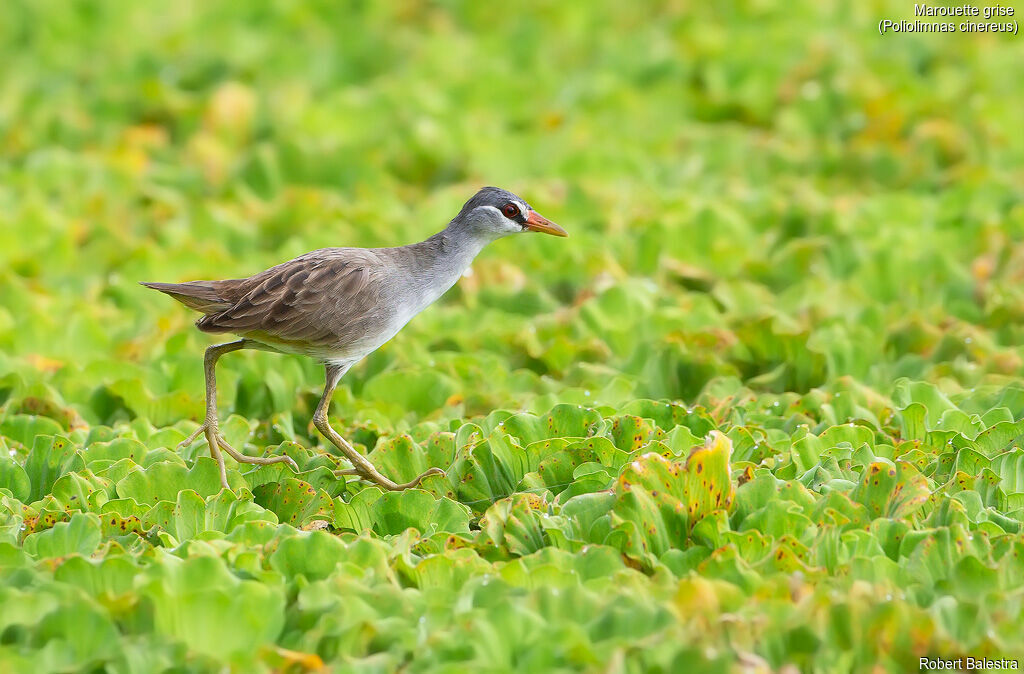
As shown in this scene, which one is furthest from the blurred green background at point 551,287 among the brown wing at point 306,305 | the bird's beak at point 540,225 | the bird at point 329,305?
the bird's beak at point 540,225

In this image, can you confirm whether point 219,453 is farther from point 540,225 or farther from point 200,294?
→ point 540,225

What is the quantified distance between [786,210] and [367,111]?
299 centimetres

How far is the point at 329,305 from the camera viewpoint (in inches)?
187

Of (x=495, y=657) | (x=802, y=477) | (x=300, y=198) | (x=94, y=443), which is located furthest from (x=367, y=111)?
(x=495, y=657)

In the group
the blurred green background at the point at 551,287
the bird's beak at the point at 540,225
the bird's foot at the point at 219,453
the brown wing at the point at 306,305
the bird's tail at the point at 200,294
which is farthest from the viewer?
the bird's beak at the point at 540,225

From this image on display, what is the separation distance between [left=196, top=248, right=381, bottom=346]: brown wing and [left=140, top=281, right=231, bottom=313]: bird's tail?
0.04 metres

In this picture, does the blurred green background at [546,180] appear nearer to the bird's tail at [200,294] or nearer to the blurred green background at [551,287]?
the blurred green background at [551,287]

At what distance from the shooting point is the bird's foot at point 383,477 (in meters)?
4.67

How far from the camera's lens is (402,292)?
489cm

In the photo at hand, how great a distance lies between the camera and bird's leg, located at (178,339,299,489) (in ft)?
15.2

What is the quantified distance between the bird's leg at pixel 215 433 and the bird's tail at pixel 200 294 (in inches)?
5.9

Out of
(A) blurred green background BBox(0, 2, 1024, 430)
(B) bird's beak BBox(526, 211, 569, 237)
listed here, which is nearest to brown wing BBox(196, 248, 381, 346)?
(B) bird's beak BBox(526, 211, 569, 237)

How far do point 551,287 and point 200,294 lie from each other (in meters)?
2.40

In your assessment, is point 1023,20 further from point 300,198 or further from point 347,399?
point 347,399
